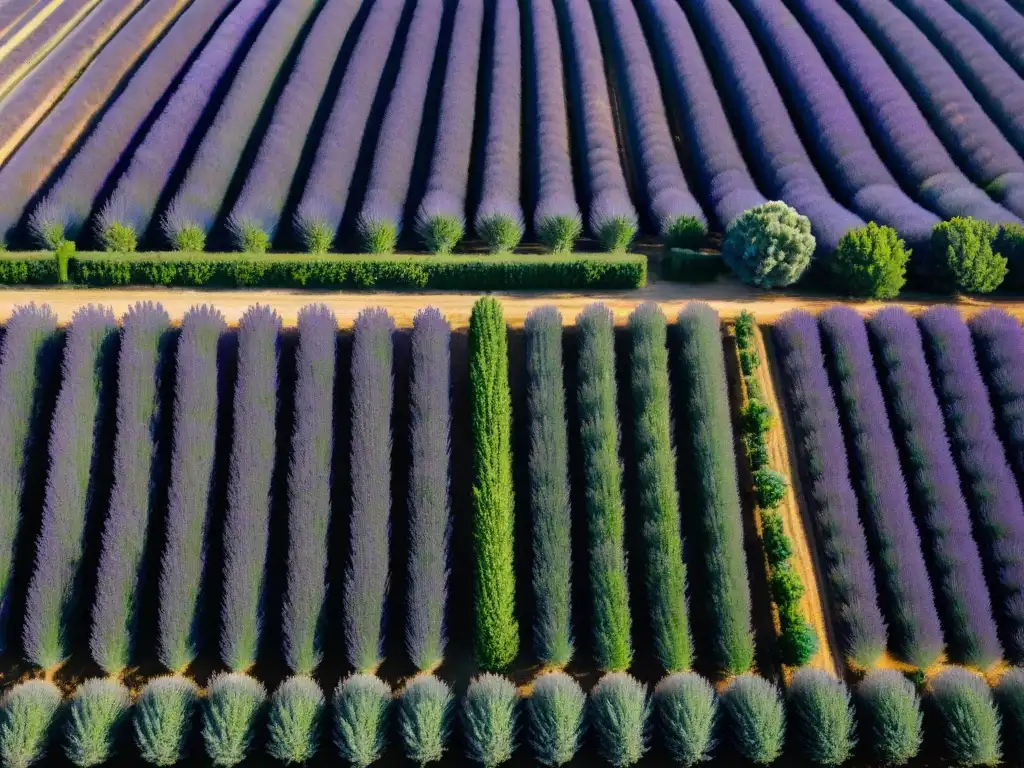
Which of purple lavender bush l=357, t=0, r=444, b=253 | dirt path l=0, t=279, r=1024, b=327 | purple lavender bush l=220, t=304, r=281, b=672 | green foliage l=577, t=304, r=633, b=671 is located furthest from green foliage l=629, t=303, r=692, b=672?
purple lavender bush l=220, t=304, r=281, b=672

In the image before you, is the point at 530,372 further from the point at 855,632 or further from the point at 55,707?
the point at 55,707

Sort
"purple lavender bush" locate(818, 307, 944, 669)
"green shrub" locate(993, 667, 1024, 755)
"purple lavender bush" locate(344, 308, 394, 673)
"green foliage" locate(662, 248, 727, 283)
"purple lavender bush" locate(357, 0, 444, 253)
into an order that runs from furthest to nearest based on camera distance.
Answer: "purple lavender bush" locate(357, 0, 444, 253)
"green foliage" locate(662, 248, 727, 283)
"purple lavender bush" locate(344, 308, 394, 673)
"purple lavender bush" locate(818, 307, 944, 669)
"green shrub" locate(993, 667, 1024, 755)

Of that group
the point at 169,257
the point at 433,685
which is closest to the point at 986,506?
A: the point at 433,685

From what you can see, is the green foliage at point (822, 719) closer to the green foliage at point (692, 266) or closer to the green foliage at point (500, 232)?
the green foliage at point (692, 266)

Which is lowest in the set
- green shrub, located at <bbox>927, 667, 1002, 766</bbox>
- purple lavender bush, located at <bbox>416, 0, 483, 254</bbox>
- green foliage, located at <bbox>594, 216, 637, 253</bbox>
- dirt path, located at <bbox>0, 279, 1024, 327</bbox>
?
green shrub, located at <bbox>927, 667, 1002, 766</bbox>

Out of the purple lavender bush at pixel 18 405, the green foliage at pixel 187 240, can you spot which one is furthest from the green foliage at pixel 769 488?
the purple lavender bush at pixel 18 405

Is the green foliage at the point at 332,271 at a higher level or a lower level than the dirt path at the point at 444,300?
higher

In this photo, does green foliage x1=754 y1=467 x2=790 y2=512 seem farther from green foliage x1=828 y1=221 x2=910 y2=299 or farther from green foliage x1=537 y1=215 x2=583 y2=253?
green foliage x1=537 y1=215 x2=583 y2=253

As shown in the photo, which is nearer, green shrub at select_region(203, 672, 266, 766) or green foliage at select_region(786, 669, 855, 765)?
green foliage at select_region(786, 669, 855, 765)
